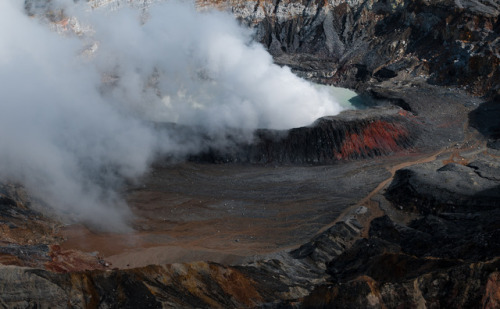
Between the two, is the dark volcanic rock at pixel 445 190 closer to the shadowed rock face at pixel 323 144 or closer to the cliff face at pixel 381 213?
the cliff face at pixel 381 213

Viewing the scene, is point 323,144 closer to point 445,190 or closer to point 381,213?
point 381,213

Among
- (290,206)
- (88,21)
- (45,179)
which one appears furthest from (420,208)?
(88,21)

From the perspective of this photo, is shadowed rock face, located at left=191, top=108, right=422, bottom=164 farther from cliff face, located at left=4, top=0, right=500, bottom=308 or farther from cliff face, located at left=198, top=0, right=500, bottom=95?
cliff face, located at left=198, top=0, right=500, bottom=95

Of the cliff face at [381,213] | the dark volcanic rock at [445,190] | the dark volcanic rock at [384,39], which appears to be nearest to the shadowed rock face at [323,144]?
the cliff face at [381,213]

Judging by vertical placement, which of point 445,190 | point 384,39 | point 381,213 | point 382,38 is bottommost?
point 381,213

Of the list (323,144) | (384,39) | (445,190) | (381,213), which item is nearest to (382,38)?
(384,39)
